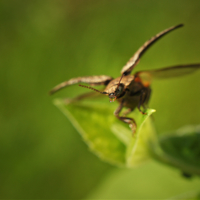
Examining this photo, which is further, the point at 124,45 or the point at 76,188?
the point at 124,45

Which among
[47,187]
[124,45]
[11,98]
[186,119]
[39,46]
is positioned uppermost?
[39,46]

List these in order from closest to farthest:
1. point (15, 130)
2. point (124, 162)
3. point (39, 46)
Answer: point (124, 162) → point (15, 130) → point (39, 46)

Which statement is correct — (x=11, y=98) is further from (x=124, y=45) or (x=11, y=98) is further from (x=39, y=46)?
(x=124, y=45)

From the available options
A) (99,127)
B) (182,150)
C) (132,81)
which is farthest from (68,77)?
(182,150)

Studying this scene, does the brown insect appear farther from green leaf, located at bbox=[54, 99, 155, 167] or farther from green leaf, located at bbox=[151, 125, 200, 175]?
green leaf, located at bbox=[151, 125, 200, 175]

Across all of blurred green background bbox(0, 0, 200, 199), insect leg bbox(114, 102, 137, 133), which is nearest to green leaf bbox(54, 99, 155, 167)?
insect leg bbox(114, 102, 137, 133)

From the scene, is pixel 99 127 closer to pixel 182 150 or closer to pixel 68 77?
pixel 182 150

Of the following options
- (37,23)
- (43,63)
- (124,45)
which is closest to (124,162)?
(124,45)
